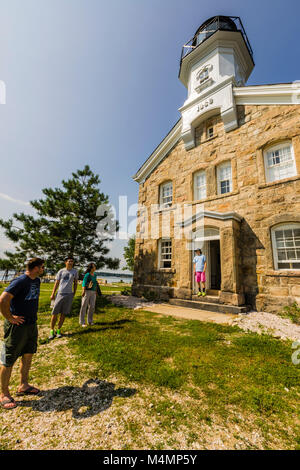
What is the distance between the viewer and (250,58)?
1322 cm

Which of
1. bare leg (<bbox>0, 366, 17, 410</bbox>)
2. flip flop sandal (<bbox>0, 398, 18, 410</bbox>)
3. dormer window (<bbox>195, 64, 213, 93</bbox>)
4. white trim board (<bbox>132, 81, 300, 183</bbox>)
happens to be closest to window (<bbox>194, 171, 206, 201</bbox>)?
white trim board (<bbox>132, 81, 300, 183</bbox>)

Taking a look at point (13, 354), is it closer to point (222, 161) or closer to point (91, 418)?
point (91, 418)

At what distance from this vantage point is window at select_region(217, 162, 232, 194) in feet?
33.4

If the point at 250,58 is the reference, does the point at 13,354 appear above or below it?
below

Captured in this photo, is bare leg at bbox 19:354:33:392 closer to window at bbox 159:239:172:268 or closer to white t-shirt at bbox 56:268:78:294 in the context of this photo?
white t-shirt at bbox 56:268:78:294

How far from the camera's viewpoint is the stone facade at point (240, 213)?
7910 millimetres

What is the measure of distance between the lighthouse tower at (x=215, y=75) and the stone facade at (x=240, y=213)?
0.54 m

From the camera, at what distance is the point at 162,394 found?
282 centimetres

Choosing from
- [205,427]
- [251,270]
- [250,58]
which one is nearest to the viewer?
[205,427]

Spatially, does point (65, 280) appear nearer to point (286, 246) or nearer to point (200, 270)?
point (200, 270)

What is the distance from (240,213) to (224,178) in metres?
2.36
